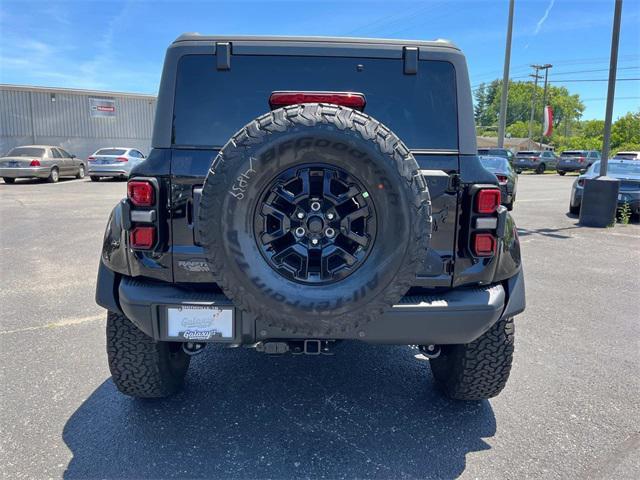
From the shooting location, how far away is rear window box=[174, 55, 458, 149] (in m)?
2.54

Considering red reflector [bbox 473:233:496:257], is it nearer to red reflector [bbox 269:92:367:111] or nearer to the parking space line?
red reflector [bbox 269:92:367:111]

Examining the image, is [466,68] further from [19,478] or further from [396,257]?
[19,478]

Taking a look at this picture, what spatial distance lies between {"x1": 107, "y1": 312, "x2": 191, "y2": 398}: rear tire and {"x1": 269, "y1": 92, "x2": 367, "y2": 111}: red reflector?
1477mm

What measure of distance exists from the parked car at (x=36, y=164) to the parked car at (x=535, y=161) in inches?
1123

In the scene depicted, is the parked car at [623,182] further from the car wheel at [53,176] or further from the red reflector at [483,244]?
the car wheel at [53,176]

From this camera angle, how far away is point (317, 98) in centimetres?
231

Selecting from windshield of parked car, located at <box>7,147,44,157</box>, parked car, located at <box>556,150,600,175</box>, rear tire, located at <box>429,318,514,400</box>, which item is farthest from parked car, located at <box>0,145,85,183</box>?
parked car, located at <box>556,150,600,175</box>

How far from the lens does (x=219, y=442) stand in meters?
2.55

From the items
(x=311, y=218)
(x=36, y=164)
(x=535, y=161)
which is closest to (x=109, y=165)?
(x=36, y=164)

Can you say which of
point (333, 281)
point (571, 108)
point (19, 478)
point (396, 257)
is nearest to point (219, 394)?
point (19, 478)

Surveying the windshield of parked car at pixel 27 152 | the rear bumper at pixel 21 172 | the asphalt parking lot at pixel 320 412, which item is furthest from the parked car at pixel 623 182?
the windshield of parked car at pixel 27 152

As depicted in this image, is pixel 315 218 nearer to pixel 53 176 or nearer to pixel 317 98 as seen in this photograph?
pixel 317 98

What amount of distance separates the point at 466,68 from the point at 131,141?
27417 millimetres

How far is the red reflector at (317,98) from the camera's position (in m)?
2.31
